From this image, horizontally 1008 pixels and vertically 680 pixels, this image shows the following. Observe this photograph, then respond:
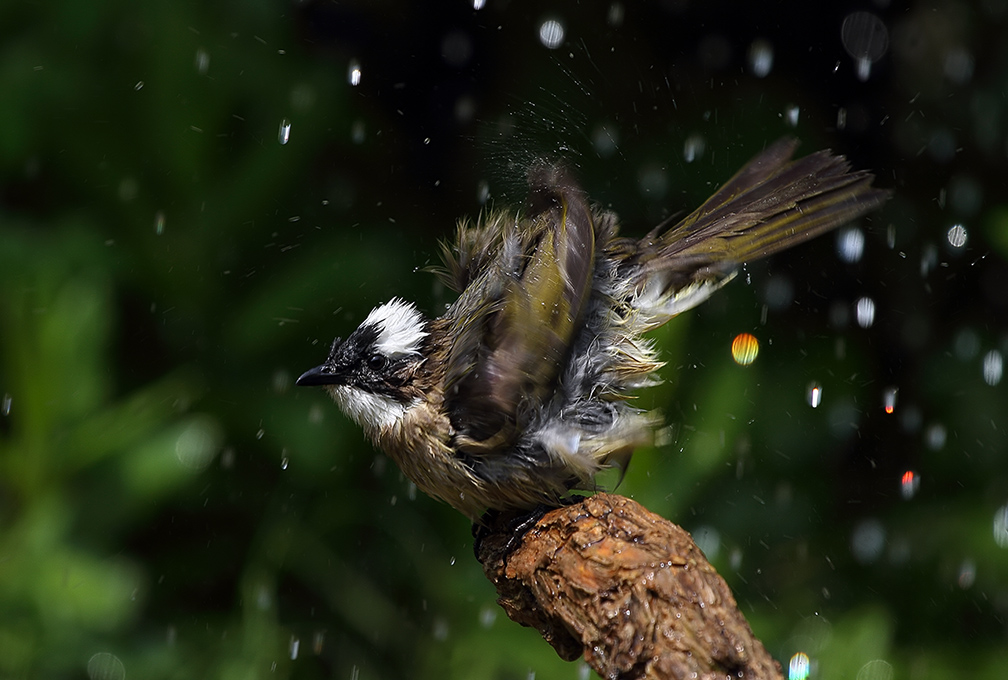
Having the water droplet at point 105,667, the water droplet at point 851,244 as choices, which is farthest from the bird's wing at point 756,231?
the water droplet at point 105,667

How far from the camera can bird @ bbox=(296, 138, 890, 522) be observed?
1.99m

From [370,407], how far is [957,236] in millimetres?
2322

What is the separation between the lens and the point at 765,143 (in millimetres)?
3344

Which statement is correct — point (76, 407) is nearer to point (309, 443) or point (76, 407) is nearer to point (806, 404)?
point (309, 443)

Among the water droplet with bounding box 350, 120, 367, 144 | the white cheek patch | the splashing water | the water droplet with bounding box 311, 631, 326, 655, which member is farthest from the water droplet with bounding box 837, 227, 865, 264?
the water droplet with bounding box 311, 631, 326, 655

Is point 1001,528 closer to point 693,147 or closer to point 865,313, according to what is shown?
point 865,313

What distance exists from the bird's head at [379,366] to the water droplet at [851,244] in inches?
77.7

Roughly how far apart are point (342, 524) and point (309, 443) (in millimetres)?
290

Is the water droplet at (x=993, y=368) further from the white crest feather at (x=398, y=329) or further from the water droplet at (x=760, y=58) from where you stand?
the white crest feather at (x=398, y=329)

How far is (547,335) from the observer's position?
6.49 feet

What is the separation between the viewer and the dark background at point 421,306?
8.97ft

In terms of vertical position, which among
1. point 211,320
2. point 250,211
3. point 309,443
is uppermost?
point 250,211

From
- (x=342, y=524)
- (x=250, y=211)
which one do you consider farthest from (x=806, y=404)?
(x=250, y=211)

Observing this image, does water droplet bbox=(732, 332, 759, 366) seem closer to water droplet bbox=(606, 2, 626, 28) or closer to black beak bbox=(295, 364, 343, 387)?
water droplet bbox=(606, 2, 626, 28)
